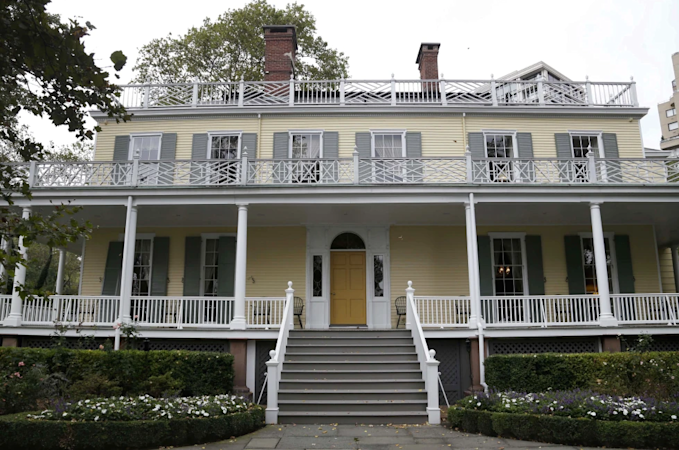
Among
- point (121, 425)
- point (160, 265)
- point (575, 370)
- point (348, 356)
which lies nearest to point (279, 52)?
point (160, 265)

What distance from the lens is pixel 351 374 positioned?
10930 mm

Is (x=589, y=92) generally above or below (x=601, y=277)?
above

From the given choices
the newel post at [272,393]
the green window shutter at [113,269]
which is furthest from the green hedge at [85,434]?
the green window shutter at [113,269]

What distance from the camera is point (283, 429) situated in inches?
356

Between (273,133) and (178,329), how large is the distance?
6.46 meters

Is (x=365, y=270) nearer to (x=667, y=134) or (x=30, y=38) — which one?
(x=30, y=38)

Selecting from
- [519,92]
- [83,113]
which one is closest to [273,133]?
[519,92]

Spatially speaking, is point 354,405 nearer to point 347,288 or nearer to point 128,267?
point 347,288

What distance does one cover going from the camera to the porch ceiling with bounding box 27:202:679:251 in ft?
45.0

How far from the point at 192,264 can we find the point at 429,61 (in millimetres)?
10544

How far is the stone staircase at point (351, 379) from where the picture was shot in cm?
960

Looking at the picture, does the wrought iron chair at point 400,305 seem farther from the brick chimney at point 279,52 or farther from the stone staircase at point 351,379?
the brick chimney at point 279,52

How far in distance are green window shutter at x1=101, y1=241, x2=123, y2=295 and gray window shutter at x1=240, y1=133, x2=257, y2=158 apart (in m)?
4.54

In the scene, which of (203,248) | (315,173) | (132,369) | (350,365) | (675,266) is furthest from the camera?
(675,266)
